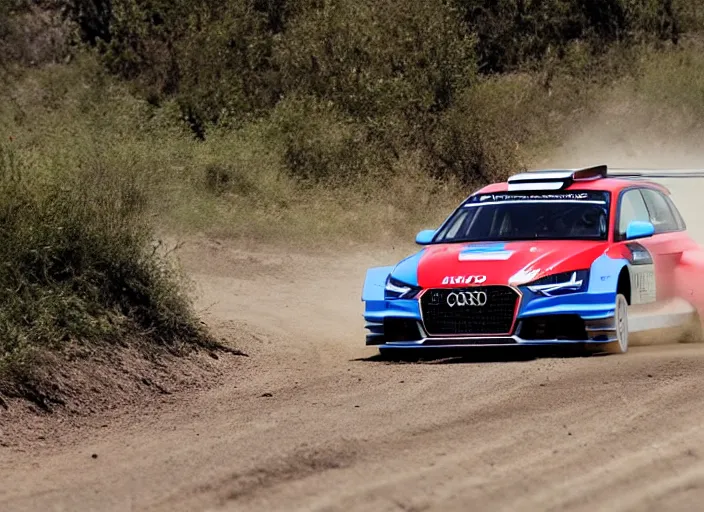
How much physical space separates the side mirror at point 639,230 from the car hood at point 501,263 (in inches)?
9.5

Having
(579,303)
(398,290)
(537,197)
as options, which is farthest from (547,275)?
(537,197)

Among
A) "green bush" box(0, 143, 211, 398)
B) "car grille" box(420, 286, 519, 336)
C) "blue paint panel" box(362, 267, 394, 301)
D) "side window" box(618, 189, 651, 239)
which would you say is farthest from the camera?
"side window" box(618, 189, 651, 239)

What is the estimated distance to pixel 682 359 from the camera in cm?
1045

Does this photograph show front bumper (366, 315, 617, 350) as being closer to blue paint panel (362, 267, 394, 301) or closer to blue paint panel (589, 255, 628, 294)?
blue paint panel (589, 255, 628, 294)

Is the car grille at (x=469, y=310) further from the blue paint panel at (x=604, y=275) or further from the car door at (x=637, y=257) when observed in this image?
the car door at (x=637, y=257)

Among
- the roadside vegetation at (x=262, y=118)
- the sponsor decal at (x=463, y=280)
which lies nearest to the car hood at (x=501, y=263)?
the sponsor decal at (x=463, y=280)

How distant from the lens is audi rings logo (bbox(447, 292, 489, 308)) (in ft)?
36.6

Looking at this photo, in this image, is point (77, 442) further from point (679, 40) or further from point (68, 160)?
point (679, 40)

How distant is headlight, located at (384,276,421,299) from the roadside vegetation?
1.79 m

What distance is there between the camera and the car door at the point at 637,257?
11.7m

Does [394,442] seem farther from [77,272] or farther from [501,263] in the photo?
[77,272]

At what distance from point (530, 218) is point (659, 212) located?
1.51 metres

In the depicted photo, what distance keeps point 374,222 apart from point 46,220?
13498 millimetres

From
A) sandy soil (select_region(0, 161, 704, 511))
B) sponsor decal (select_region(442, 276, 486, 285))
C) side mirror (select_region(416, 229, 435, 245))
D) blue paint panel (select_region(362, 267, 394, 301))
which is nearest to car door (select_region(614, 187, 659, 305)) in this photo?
sandy soil (select_region(0, 161, 704, 511))
